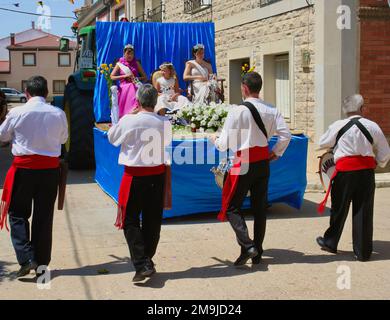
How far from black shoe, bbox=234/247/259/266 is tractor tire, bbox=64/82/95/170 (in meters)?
6.36

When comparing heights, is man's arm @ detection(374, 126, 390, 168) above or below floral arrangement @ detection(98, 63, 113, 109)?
below

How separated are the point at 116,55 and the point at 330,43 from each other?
12.6ft

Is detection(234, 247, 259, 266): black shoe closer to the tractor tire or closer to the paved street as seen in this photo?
the paved street

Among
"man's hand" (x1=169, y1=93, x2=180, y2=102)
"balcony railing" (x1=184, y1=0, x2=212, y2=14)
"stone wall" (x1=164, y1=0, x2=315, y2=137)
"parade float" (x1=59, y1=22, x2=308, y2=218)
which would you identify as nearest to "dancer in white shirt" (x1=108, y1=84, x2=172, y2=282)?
"parade float" (x1=59, y1=22, x2=308, y2=218)

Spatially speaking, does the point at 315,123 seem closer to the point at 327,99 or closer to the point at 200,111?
the point at 327,99

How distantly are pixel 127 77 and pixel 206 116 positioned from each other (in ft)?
7.85

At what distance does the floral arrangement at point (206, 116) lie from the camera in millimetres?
8273

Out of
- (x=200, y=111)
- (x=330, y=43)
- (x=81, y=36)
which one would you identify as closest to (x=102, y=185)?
(x=200, y=111)

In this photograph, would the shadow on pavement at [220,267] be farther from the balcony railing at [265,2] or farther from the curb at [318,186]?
the balcony railing at [265,2]

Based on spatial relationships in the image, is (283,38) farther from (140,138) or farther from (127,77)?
(140,138)

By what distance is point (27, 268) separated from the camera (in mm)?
5414

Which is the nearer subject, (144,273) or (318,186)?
(144,273)

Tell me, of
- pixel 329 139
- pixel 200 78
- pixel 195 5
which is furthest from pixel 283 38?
pixel 329 139

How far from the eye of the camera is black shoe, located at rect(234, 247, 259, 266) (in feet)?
18.5
